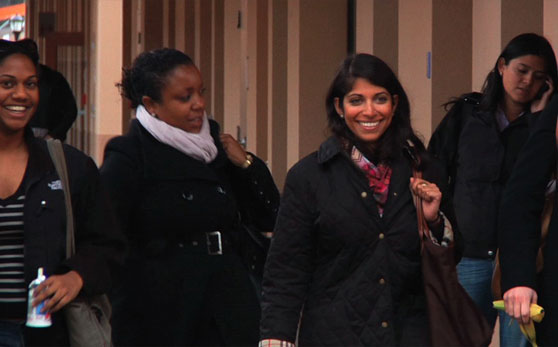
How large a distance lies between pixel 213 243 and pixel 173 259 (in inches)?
6.6

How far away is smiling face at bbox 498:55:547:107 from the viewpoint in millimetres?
5992

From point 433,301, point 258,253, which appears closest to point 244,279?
point 258,253

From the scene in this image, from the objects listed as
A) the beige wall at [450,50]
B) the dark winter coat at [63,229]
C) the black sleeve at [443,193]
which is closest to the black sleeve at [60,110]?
the beige wall at [450,50]

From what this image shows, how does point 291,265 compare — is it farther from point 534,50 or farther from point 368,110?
point 534,50

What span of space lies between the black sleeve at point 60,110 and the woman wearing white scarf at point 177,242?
3.73 m

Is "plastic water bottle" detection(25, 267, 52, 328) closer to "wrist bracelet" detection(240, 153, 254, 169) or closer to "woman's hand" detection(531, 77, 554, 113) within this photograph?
"wrist bracelet" detection(240, 153, 254, 169)

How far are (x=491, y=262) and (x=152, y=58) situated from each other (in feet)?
5.75

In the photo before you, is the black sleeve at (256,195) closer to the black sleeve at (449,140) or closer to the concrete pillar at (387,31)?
the black sleeve at (449,140)

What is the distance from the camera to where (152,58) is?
564 cm

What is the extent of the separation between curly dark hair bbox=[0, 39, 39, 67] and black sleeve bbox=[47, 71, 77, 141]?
14.1 feet

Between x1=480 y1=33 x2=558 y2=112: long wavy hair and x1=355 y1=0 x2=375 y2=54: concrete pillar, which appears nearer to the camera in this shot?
x1=480 y1=33 x2=558 y2=112: long wavy hair

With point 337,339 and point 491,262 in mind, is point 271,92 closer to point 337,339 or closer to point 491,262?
point 491,262

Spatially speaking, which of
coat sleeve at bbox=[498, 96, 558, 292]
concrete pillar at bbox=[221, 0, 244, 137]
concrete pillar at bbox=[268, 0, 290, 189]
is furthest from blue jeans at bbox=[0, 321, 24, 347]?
concrete pillar at bbox=[221, 0, 244, 137]

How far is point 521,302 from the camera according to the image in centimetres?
438
